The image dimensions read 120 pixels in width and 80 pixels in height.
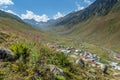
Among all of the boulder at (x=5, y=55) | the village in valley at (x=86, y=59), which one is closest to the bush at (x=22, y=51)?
the boulder at (x=5, y=55)

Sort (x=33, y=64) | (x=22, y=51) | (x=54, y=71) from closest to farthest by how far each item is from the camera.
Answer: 1. (x=54, y=71)
2. (x=33, y=64)
3. (x=22, y=51)

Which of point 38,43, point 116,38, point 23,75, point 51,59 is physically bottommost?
point 23,75

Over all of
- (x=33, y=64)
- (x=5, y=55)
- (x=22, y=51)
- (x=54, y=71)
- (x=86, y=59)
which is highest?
(x=86, y=59)

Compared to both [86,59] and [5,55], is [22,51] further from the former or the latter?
[86,59]

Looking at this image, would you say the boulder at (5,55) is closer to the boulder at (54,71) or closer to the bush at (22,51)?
the bush at (22,51)

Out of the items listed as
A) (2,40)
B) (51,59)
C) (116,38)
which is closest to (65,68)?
(51,59)

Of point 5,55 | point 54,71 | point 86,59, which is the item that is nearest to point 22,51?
point 5,55

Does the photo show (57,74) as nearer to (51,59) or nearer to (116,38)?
(51,59)

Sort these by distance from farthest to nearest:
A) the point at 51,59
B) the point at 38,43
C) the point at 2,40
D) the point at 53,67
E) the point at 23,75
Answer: the point at 2,40, the point at 38,43, the point at 51,59, the point at 53,67, the point at 23,75

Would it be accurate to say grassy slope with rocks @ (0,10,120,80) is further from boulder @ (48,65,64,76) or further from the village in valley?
the village in valley

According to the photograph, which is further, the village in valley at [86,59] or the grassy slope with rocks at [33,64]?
the village in valley at [86,59]

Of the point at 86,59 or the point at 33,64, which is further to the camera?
the point at 86,59
